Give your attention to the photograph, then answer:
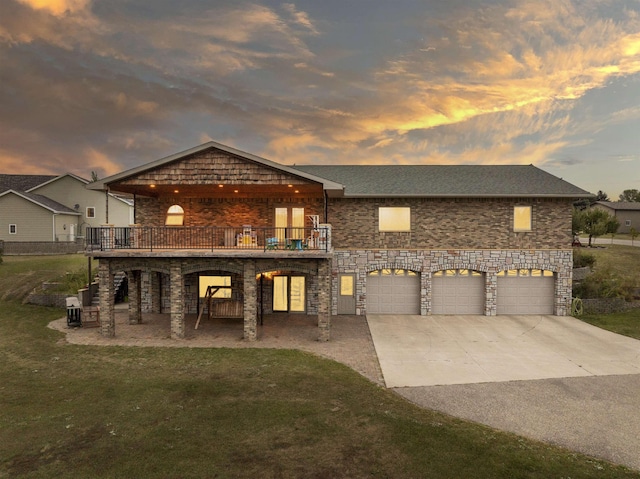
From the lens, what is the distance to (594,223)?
36.5 m

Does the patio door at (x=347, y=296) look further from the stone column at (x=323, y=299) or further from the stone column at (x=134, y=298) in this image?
the stone column at (x=134, y=298)

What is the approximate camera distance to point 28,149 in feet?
137

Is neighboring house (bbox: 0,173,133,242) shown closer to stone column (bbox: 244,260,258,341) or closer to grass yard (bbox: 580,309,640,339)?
stone column (bbox: 244,260,258,341)

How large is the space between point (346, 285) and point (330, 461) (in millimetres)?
12238

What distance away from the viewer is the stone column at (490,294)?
57.9 feet

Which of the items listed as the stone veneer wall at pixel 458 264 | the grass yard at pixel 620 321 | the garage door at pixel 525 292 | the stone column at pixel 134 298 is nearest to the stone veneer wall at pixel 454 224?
the stone veneer wall at pixel 458 264

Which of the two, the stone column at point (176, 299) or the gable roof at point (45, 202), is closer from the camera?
the stone column at point (176, 299)

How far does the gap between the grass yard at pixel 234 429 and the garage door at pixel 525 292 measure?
39.1 ft

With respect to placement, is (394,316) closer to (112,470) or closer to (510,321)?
(510,321)

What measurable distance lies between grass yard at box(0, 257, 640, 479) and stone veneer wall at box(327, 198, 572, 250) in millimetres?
8701

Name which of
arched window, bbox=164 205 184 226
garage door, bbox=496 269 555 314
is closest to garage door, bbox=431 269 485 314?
garage door, bbox=496 269 555 314

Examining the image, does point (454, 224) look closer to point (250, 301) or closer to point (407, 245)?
point (407, 245)

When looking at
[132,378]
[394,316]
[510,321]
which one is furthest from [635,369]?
[132,378]

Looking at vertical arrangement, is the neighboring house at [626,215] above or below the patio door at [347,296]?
above
